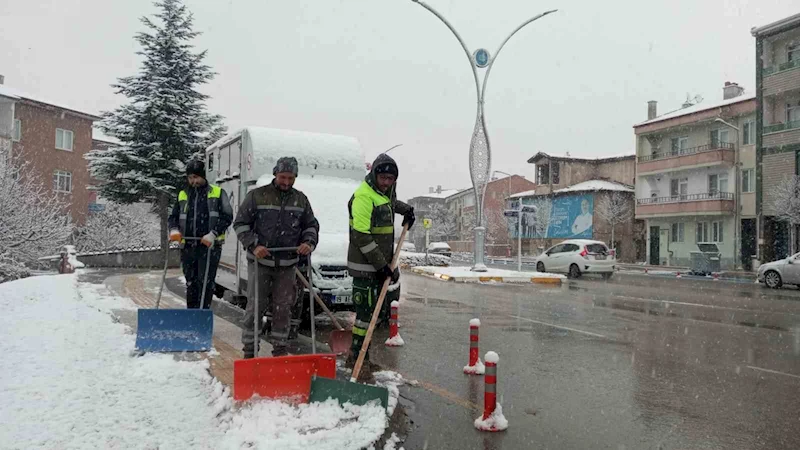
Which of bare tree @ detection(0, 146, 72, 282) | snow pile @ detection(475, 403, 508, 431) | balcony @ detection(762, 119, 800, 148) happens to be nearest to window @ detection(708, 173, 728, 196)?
balcony @ detection(762, 119, 800, 148)

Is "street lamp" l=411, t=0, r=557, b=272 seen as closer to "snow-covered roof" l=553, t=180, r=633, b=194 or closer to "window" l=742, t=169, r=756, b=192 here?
"window" l=742, t=169, r=756, b=192

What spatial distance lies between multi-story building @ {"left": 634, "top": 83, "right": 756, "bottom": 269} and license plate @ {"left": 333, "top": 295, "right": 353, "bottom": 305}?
31.3m

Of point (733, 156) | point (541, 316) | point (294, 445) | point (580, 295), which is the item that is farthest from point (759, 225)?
point (294, 445)

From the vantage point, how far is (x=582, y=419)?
16.0 feet

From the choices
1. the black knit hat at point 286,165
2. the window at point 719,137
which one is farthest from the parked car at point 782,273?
the black knit hat at point 286,165

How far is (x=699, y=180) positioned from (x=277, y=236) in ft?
130

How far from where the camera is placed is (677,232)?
41.2 m

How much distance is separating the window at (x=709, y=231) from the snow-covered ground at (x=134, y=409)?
37406mm

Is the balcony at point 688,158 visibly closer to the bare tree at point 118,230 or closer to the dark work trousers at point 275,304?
the bare tree at point 118,230

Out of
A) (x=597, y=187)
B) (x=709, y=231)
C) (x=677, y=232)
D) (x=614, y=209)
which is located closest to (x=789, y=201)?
(x=709, y=231)

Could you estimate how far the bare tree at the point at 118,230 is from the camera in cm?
3177

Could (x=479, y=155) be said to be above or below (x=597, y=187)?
below

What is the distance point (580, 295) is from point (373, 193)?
1133 centimetres

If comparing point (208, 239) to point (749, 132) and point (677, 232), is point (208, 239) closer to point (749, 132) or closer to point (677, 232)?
point (749, 132)
